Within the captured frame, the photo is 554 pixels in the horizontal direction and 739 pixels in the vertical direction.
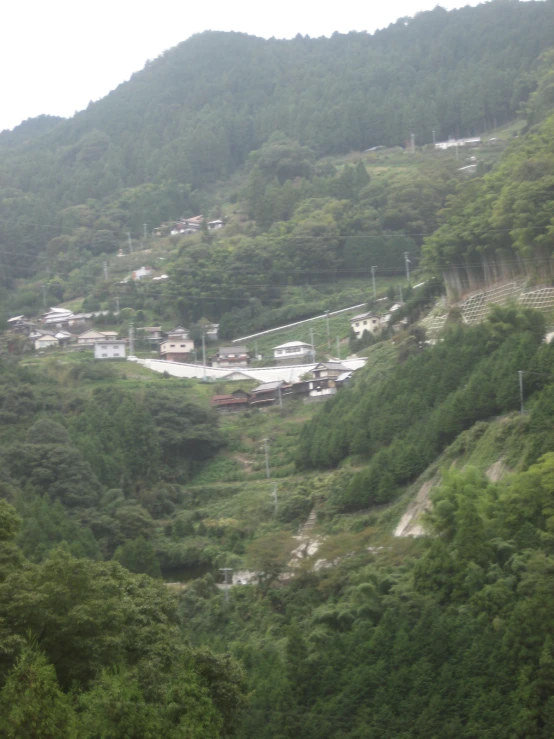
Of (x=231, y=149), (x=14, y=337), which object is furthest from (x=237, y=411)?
(x=231, y=149)

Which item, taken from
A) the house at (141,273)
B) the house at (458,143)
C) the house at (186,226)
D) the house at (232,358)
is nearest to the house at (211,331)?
the house at (232,358)

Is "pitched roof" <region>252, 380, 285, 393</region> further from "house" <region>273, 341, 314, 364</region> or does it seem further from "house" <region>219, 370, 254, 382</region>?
"house" <region>273, 341, 314, 364</region>

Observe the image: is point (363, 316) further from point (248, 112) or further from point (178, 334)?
point (248, 112)

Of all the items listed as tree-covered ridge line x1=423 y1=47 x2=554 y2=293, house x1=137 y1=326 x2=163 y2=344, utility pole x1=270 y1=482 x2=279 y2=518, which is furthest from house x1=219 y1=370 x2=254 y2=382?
utility pole x1=270 y1=482 x2=279 y2=518

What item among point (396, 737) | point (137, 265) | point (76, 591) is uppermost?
point (137, 265)

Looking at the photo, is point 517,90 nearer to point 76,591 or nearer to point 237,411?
point 237,411

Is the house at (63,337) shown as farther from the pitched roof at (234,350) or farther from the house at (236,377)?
the house at (236,377)
